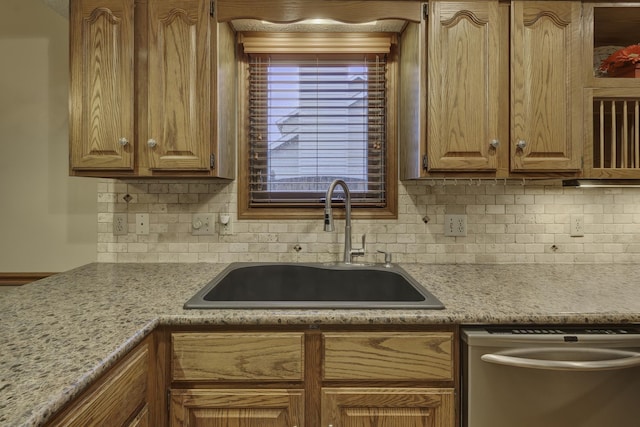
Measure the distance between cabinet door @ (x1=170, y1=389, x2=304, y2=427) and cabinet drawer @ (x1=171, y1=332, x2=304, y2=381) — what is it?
0.16ft

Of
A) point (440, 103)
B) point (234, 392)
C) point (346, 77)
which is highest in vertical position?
point (346, 77)

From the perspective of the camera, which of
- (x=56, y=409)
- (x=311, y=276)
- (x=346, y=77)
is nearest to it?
(x=56, y=409)

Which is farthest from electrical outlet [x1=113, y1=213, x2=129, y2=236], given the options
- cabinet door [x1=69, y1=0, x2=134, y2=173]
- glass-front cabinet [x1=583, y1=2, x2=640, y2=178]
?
glass-front cabinet [x1=583, y1=2, x2=640, y2=178]

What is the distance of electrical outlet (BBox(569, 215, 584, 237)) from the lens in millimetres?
1852

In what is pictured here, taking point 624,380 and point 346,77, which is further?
point 346,77

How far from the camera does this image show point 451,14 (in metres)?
1.52

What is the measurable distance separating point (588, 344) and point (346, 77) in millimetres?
1541

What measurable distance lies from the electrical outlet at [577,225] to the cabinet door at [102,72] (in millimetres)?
2119

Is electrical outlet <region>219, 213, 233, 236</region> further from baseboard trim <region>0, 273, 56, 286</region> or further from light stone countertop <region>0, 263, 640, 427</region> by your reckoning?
baseboard trim <region>0, 273, 56, 286</region>

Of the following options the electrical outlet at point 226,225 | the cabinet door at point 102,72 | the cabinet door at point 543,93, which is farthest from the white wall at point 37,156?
the cabinet door at point 543,93

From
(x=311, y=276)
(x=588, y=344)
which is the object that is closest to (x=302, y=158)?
(x=311, y=276)

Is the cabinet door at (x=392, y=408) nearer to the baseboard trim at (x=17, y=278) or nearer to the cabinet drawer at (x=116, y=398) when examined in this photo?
the cabinet drawer at (x=116, y=398)

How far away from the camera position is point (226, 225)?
6.11 feet

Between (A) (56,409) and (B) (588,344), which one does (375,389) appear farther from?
(A) (56,409)
